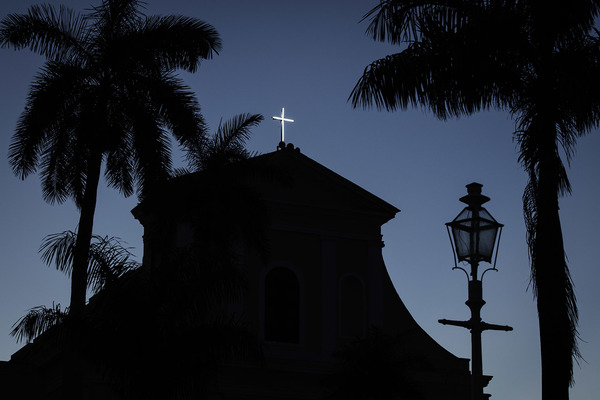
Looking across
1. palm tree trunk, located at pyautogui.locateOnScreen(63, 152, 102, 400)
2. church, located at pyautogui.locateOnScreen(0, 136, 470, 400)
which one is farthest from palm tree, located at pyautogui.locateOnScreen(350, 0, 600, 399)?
church, located at pyautogui.locateOnScreen(0, 136, 470, 400)

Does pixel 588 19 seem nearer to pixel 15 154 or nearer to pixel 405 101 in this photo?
pixel 405 101

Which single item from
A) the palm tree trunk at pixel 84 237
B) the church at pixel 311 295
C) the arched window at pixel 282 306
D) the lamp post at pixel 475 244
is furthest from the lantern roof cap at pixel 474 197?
the arched window at pixel 282 306

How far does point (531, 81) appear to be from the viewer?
51.5 ft

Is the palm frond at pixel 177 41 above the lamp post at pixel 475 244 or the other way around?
above

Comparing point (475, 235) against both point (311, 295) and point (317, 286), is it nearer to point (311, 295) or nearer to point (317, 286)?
point (311, 295)

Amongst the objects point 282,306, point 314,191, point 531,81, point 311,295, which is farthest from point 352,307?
point 531,81

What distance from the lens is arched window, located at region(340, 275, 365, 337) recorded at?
3356 cm

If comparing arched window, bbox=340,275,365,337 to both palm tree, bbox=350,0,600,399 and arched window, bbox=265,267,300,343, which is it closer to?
arched window, bbox=265,267,300,343

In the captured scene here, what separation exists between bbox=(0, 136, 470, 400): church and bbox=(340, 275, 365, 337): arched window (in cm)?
3

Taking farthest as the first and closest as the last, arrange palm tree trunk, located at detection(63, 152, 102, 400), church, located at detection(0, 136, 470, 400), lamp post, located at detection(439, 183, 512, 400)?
1. church, located at detection(0, 136, 470, 400)
2. palm tree trunk, located at detection(63, 152, 102, 400)
3. lamp post, located at detection(439, 183, 512, 400)

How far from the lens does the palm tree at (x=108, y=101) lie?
2342 cm

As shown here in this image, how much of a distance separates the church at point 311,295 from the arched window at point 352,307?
3 centimetres

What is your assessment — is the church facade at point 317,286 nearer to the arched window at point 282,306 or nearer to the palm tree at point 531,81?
the arched window at point 282,306

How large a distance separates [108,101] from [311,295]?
11744 millimetres
